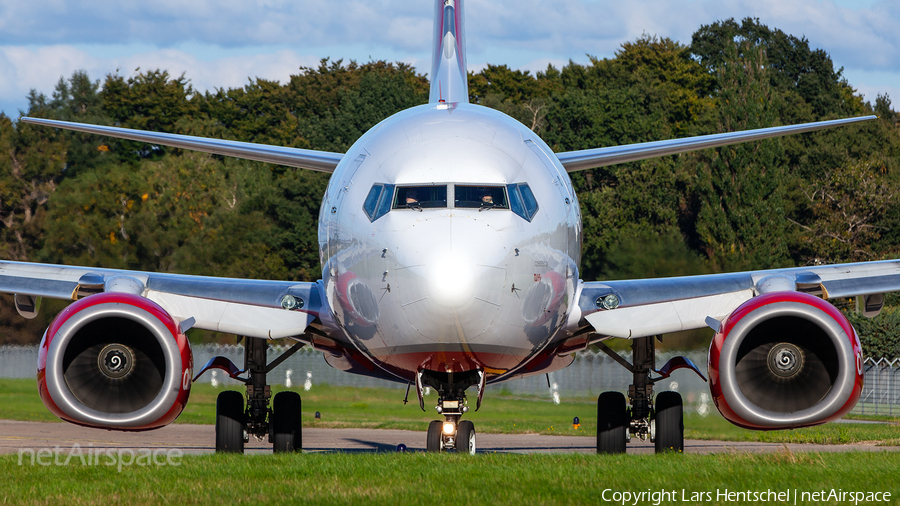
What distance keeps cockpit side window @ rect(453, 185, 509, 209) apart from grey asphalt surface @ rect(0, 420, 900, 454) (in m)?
8.06

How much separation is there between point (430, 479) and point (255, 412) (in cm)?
585

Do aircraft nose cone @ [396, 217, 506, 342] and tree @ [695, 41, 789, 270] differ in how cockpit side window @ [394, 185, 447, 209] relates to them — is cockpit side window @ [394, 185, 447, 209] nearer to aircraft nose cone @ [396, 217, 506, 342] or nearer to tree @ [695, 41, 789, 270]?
aircraft nose cone @ [396, 217, 506, 342]

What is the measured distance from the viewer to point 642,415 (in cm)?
1460

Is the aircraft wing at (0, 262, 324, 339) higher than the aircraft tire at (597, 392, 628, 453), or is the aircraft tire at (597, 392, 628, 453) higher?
the aircraft wing at (0, 262, 324, 339)

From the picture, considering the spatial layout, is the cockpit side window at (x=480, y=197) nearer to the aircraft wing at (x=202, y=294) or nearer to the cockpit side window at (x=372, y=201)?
the cockpit side window at (x=372, y=201)

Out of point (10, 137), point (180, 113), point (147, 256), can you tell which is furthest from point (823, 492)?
point (180, 113)

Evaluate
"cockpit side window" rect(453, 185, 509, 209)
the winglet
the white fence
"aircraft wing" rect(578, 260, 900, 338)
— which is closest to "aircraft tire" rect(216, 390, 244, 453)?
"aircraft wing" rect(578, 260, 900, 338)

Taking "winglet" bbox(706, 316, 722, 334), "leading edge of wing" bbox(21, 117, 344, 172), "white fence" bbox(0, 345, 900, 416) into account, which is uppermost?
"leading edge of wing" bbox(21, 117, 344, 172)

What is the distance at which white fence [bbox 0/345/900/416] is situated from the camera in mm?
23834

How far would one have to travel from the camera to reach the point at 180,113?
6819cm

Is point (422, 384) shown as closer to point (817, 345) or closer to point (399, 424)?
point (817, 345)

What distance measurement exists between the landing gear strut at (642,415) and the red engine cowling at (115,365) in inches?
229

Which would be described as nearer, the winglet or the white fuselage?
the white fuselage

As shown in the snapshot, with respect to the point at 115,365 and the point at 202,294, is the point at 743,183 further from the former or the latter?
the point at 115,365
